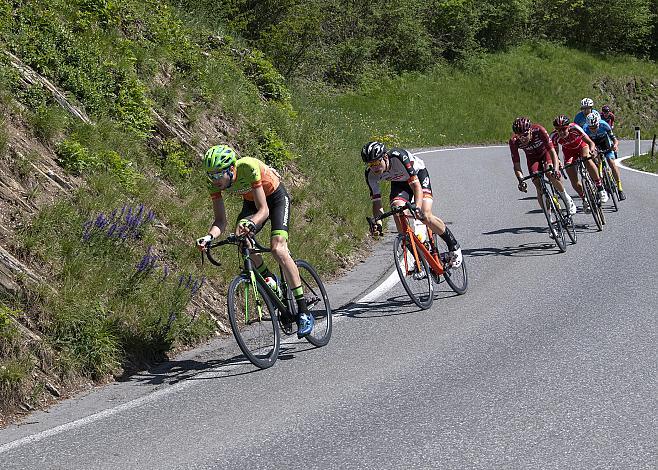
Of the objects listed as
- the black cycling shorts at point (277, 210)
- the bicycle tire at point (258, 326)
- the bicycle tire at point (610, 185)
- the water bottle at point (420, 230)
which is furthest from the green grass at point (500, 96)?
the bicycle tire at point (258, 326)

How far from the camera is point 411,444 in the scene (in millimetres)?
5555

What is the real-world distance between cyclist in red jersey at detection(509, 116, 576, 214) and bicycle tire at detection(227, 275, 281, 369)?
6.22 m

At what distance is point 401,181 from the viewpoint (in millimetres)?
10359

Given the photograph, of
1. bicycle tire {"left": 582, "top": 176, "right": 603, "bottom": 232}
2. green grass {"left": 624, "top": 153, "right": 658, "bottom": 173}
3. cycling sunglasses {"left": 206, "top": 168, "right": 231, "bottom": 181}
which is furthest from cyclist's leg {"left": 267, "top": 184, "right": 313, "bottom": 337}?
green grass {"left": 624, "top": 153, "right": 658, "bottom": 173}

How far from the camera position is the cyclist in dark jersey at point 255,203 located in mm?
7516

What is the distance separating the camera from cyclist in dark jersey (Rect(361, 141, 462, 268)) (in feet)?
31.8

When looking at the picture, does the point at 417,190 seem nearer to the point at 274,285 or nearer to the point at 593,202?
the point at 274,285

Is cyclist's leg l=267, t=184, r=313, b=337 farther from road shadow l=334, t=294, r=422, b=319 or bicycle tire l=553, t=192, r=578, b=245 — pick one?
bicycle tire l=553, t=192, r=578, b=245

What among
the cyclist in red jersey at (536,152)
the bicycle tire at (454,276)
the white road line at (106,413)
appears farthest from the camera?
the cyclist in red jersey at (536,152)

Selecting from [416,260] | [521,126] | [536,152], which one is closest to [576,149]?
[536,152]

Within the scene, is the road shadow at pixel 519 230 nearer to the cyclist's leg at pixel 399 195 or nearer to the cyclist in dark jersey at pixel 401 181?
the cyclist in dark jersey at pixel 401 181

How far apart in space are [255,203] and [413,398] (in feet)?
7.67

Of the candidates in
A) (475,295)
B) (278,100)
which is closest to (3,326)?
(475,295)

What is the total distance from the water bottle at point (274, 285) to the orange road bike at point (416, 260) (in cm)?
189
